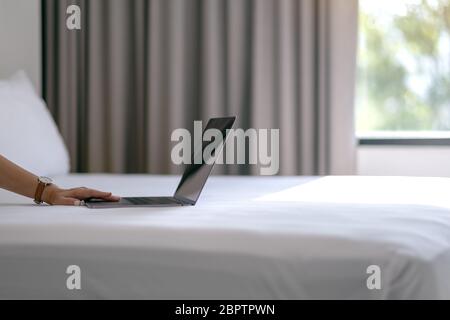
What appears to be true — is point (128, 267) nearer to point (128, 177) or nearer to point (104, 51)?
point (128, 177)

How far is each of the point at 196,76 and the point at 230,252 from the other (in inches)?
75.6

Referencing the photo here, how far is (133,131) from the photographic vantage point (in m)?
3.05

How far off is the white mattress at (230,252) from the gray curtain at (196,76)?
1.38m

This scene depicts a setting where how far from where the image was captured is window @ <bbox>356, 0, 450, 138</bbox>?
2859 mm

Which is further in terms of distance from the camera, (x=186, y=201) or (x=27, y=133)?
(x=27, y=133)

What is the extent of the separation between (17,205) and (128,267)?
0.53 meters

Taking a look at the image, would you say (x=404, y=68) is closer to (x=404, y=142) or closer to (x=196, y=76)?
(x=404, y=142)

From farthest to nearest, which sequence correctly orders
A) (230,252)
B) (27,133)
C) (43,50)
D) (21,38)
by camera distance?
1. (43,50)
2. (21,38)
3. (27,133)
4. (230,252)

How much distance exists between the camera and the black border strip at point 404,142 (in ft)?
9.00

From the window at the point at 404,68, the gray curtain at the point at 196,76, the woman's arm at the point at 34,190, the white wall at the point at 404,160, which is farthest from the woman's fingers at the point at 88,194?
the window at the point at 404,68

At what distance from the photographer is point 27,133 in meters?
2.22

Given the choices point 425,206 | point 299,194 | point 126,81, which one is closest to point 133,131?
point 126,81

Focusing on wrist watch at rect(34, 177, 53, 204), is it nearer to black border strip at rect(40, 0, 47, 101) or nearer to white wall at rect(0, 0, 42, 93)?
white wall at rect(0, 0, 42, 93)

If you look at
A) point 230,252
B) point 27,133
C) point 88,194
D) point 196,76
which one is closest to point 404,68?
point 196,76
